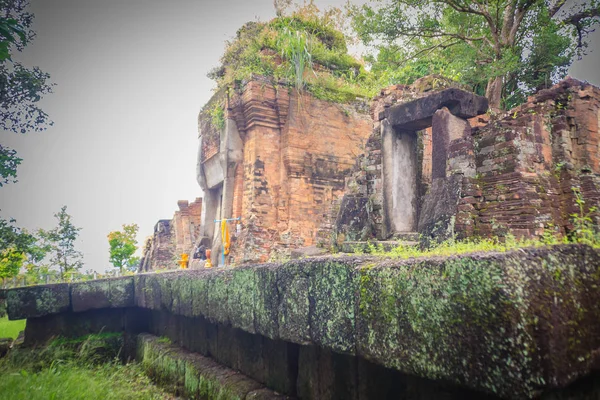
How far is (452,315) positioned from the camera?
4.16 ft

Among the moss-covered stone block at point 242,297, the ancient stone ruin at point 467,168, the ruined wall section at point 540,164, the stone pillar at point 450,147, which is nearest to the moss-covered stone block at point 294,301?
the moss-covered stone block at point 242,297

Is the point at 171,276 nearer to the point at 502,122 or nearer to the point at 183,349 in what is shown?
the point at 183,349

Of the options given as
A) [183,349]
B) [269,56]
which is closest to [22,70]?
[269,56]

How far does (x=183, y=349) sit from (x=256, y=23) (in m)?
11.2

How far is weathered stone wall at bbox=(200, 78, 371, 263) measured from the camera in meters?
9.94

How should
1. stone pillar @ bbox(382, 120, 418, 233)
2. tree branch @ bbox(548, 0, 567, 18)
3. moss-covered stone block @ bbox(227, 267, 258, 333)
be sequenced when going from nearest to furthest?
moss-covered stone block @ bbox(227, 267, 258, 333) < stone pillar @ bbox(382, 120, 418, 233) < tree branch @ bbox(548, 0, 567, 18)

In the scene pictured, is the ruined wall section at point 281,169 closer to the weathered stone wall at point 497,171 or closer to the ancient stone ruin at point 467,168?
the ancient stone ruin at point 467,168

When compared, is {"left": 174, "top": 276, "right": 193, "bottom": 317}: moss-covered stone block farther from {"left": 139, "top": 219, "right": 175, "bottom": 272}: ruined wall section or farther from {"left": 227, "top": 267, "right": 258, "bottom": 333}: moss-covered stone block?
{"left": 139, "top": 219, "right": 175, "bottom": 272}: ruined wall section

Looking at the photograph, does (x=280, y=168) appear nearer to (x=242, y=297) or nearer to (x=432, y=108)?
(x=432, y=108)

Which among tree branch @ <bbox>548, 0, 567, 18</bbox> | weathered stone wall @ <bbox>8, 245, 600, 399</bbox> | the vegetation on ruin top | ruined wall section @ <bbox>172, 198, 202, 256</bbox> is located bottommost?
weathered stone wall @ <bbox>8, 245, 600, 399</bbox>

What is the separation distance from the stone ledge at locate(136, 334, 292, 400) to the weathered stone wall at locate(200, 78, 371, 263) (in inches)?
218

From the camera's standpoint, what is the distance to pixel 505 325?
3.67 feet

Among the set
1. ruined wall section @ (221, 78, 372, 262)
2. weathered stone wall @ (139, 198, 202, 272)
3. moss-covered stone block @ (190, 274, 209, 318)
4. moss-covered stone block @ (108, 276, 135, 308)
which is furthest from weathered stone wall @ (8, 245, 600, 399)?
weathered stone wall @ (139, 198, 202, 272)

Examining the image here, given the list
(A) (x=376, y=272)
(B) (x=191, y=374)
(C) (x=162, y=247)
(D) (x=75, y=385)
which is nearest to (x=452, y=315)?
(A) (x=376, y=272)
